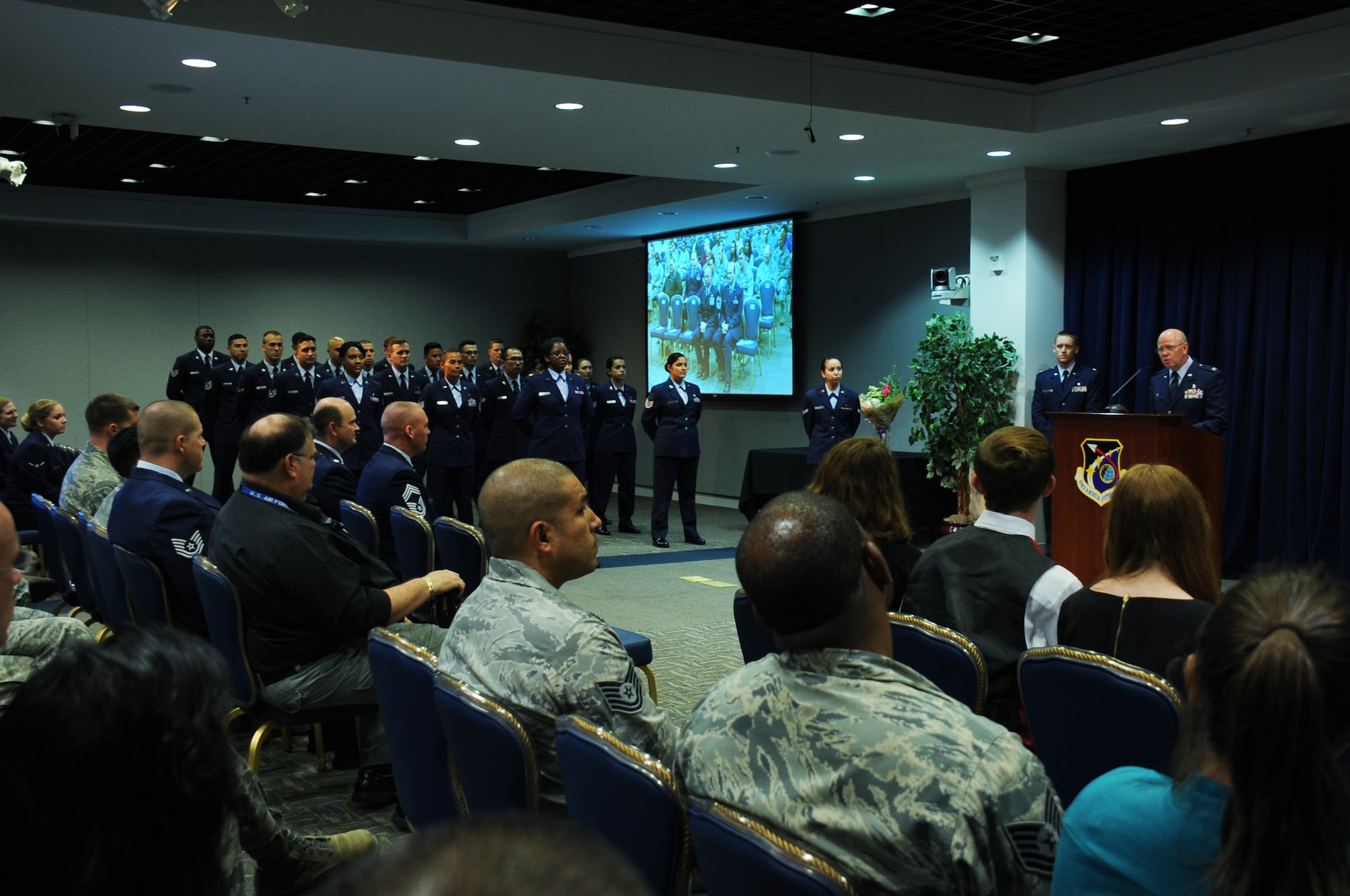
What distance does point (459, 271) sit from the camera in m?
15.2

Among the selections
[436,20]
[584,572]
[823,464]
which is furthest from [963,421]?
[584,572]

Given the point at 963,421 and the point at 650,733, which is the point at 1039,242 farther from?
the point at 650,733

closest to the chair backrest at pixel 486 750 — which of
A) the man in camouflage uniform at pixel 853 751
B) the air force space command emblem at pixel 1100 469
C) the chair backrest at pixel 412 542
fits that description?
the man in camouflage uniform at pixel 853 751

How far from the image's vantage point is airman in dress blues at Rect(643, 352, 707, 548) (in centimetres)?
1042

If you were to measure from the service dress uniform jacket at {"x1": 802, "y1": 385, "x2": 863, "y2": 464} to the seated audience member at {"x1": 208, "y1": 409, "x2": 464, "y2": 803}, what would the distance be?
6803mm

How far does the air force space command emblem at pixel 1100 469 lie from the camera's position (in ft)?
22.7

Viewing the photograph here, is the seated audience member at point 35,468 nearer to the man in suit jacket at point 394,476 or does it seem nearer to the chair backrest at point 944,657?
the man in suit jacket at point 394,476

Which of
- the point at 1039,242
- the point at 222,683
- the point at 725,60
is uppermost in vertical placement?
the point at 725,60

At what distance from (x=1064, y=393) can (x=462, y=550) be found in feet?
19.7

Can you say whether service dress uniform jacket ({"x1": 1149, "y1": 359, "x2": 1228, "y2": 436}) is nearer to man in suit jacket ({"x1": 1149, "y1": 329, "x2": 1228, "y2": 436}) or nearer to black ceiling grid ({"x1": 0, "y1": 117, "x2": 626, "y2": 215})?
man in suit jacket ({"x1": 1149, "y1": 329, "x2": 1228, "y2": 436})

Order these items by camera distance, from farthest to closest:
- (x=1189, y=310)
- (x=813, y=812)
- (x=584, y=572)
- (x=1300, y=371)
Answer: (x=1189, y=310) < (x=1300, y=371) < (x=584, y=572) < (x=813, y=812)

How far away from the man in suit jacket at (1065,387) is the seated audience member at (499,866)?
9.14 metres

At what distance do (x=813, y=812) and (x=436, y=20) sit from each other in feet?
18.0

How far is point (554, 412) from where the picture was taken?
10328mm
